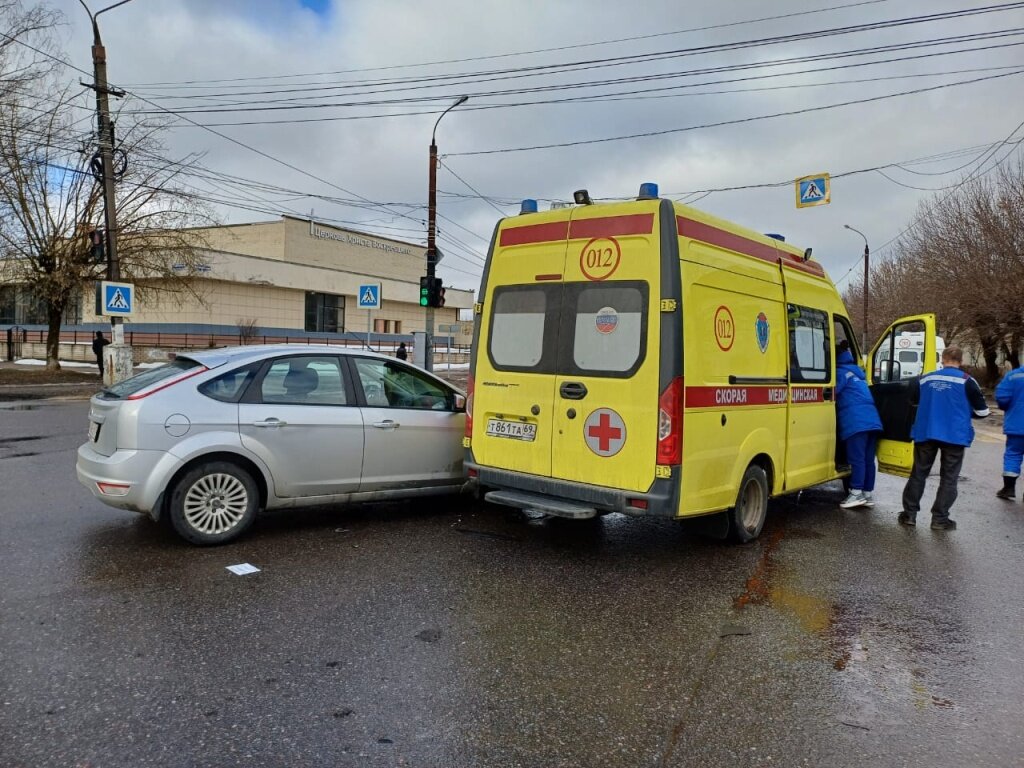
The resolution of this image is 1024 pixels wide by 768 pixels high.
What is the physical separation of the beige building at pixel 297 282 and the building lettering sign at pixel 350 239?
0.07 meters

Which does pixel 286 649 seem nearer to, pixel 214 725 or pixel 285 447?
pixel 214 725

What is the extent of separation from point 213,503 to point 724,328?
4.17m

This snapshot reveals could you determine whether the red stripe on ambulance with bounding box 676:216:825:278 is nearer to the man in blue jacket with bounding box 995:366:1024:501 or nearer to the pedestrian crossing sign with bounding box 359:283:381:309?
the man in blue jacket with bounding box 995:366:1024:501

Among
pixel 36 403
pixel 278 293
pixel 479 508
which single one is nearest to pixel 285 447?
pixel 479 508

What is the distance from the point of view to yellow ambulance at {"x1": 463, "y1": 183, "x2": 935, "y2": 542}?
5.04 m

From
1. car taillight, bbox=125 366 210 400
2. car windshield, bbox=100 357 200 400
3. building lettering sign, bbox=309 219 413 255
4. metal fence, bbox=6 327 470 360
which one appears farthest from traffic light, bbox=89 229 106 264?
building lettering sign, bbox=309 219 413 255

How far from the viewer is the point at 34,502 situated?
6.70 metres

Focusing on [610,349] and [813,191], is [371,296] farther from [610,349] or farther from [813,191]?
[610,349]

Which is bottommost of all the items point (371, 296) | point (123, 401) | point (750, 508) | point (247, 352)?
point (750, 508)

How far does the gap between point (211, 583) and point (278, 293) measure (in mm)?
45690

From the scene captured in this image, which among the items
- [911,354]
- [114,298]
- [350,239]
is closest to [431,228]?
[114,298]

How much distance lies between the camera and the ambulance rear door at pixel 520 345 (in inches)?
221

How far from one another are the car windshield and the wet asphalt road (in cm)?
116

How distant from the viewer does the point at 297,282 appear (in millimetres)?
47781
